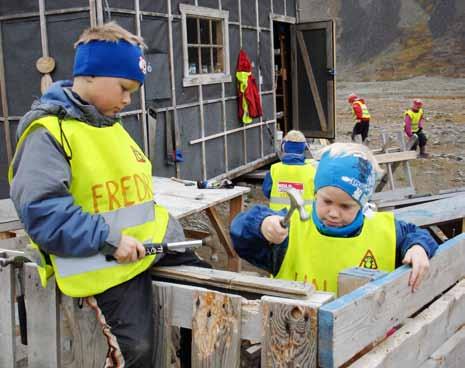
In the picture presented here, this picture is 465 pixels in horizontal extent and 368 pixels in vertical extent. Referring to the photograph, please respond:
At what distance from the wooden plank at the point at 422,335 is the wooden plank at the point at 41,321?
3.50 ft

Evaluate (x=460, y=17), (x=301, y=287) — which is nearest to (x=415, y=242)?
(x=301, y=287)

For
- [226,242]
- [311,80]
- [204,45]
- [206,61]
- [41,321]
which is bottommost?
[226,242]

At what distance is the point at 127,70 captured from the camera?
2352mm

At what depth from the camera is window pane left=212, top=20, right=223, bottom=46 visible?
32.0ft

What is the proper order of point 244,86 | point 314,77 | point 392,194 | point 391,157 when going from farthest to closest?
1. point 314,77
2. point 244,86
3. point 391,157
4. point 392,194

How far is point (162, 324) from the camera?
222 cm

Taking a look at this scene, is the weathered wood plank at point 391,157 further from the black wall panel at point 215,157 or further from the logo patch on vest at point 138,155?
the logo patch on vest at point 138,155

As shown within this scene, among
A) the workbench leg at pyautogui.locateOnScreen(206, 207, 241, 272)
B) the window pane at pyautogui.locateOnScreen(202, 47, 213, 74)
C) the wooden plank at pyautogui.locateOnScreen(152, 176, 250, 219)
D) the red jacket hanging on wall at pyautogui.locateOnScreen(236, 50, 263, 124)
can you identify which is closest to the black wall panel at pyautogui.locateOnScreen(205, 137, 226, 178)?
the red jacket hanging on wall at pyautogui.locateOnScreen(236, 50, 263, 124)

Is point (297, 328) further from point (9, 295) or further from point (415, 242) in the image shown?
point (9, 295)

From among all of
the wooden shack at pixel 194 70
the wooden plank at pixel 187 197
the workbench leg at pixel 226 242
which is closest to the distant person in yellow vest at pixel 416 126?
the wooden shack at pixel 194 70

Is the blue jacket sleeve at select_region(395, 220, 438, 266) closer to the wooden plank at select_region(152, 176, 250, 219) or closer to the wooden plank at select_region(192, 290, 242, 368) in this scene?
the wooden plank at select_region(192, 290, 242, 368)

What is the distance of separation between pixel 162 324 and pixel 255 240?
21.1 inches

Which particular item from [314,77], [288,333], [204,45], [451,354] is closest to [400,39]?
[314,77]

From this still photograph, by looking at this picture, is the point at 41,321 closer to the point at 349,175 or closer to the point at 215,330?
the point at 215,330
